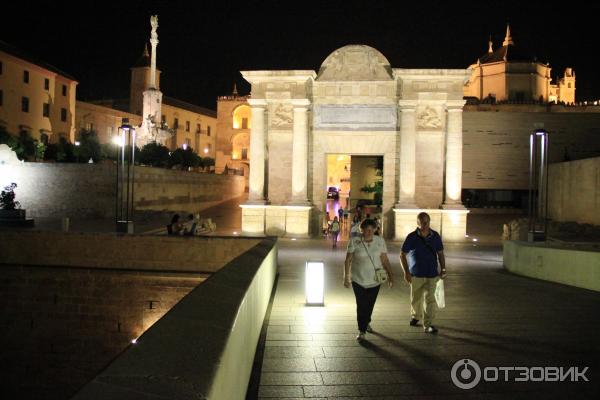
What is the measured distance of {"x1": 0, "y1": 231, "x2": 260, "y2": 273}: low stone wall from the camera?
17919mm

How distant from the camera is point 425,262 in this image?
823 cm

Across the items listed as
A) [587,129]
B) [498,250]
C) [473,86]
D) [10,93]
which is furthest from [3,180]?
[473,86]

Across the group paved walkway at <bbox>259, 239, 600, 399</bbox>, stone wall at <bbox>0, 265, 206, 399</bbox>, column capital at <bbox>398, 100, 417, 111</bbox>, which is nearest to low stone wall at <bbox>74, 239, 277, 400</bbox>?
paved walkway at <bbox>259, 239, 600, 399</bbox>

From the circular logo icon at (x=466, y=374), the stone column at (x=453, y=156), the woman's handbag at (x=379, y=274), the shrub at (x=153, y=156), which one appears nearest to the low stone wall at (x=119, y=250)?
the woman's handbag at (x=379, y=274)

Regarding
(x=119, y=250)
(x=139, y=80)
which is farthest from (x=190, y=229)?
(x=139, y=80)

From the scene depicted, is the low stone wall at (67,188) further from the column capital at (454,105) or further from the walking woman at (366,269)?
the walking woman at (366,269)

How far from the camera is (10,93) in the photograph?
50.0 meters

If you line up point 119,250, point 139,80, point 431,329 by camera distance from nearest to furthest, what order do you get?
point 431,329 < point 119,250 < point 139,80

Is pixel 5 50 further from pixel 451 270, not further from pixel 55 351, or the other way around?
pixel 451 270

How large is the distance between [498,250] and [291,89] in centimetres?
1157

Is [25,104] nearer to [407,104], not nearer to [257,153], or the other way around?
[257,153]

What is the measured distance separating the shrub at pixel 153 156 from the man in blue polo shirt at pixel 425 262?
3712 centimetres

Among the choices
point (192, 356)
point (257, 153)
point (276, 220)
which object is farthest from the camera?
point (257, 153)

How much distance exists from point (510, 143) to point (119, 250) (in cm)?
2865
